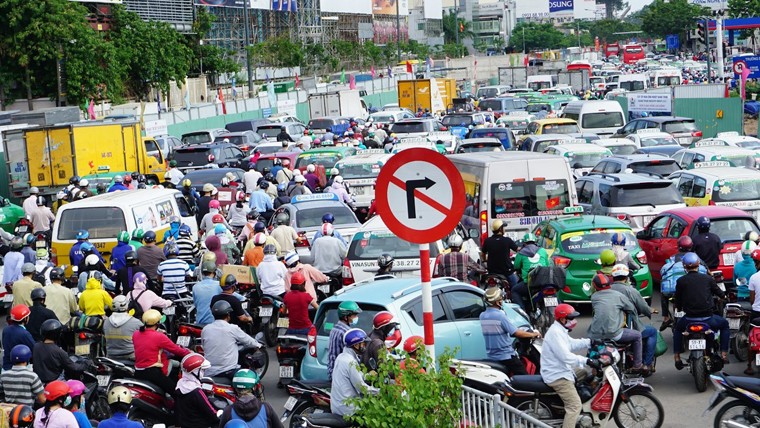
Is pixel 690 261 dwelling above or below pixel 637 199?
above

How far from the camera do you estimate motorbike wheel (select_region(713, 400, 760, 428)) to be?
10.0 metres

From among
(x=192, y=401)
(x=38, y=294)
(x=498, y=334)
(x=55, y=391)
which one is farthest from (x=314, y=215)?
(x=55, y=391)

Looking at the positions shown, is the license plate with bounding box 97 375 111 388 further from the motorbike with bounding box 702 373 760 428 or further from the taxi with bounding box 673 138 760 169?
the taxi with bounding box 673 138 760 169

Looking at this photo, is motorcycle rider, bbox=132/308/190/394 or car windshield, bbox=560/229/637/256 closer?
motorcycle rider, bbox=132/308/190/394

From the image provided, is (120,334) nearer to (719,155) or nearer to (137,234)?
(137,234)

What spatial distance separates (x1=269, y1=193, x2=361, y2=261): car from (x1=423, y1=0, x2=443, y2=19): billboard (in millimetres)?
145912

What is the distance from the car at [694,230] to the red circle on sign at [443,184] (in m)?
9.60

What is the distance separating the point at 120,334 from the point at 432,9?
6192 inches

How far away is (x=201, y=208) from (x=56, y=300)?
8.88 meters

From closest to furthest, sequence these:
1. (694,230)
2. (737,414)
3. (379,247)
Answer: (737,414)
(379,247)
(694,230)

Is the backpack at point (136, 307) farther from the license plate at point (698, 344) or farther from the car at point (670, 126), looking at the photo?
the car at point (670, 126)

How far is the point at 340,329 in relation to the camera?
10914 millimetres

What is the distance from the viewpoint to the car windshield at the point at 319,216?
65.6 ft

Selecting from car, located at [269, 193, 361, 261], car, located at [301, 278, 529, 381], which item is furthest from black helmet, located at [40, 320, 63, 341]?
car, located at [269, 193, 361, 261]
